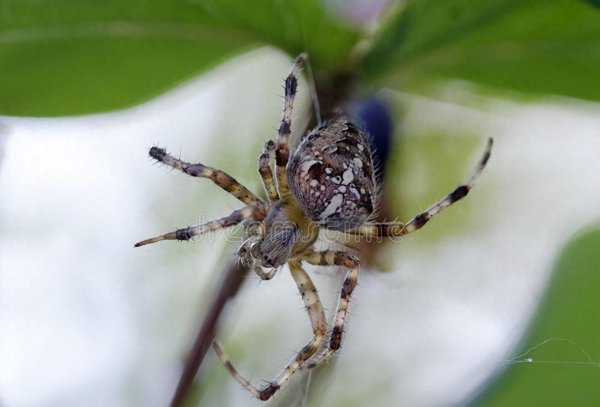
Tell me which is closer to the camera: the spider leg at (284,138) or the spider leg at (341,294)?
the spider leg at (284,138)

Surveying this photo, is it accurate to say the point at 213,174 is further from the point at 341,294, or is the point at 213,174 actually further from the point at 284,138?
the point at 341,294

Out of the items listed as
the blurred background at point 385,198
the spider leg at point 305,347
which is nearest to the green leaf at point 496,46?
the blurred background at point 385,198

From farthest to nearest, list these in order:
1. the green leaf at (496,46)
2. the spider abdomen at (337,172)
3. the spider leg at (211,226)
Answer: the spider leg at (211,226), the spider abdomen at (337,172), the green leaf at (496,46)

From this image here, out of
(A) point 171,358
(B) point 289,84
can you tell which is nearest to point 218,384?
(A) point 171,358

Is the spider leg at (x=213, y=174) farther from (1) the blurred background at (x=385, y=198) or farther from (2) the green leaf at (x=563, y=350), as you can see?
(2) the green leaf at (x=563, y=350)

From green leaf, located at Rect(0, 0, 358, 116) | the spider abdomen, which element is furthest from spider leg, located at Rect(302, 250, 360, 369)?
green leaf, located at Rect(0, 0, 358, 116)

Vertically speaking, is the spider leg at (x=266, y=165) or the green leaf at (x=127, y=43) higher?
the green leaf at (x=127, y=43)

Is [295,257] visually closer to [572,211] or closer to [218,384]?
[218,384]

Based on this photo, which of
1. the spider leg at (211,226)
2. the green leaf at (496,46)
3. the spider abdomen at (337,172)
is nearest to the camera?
the green leaf at (496,46)
